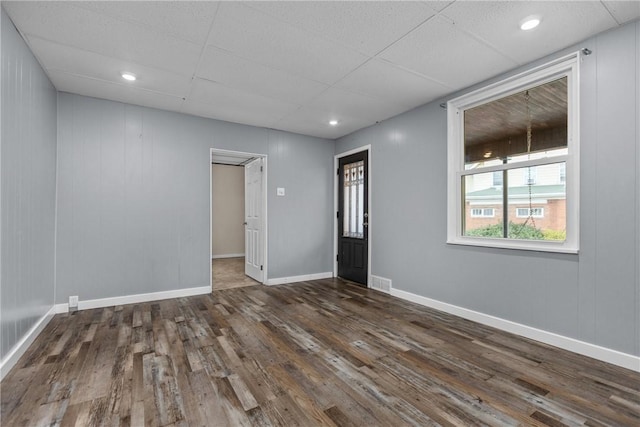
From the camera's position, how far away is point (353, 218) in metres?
5.20

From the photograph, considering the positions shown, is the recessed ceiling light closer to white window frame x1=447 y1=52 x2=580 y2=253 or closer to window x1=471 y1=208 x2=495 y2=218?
white window frame x1=447 y1=52 x2=580 y2=253

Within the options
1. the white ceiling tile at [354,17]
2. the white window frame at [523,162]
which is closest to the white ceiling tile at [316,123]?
the white window frame at [523,162]

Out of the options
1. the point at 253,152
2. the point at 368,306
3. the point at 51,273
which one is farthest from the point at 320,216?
the point at 51,273

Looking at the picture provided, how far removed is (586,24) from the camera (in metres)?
2.25

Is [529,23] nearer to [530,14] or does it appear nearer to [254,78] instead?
[530,14]

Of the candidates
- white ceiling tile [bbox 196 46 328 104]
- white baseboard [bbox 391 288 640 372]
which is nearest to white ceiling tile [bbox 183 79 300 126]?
white ceiling tile [bbox 196 46 328 104]

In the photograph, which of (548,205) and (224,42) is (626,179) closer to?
(548,205)

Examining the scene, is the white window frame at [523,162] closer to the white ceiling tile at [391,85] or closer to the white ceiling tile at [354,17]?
the white ceiling tile at [391,85]

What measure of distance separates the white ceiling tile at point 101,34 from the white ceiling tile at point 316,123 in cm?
173

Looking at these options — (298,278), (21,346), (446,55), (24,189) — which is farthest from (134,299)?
(446,55)

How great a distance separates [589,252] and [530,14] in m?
1.90

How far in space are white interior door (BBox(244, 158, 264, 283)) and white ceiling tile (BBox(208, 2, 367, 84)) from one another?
2.36 metres

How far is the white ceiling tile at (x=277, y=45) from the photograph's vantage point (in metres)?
2.20

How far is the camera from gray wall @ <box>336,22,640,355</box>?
2.24 m
